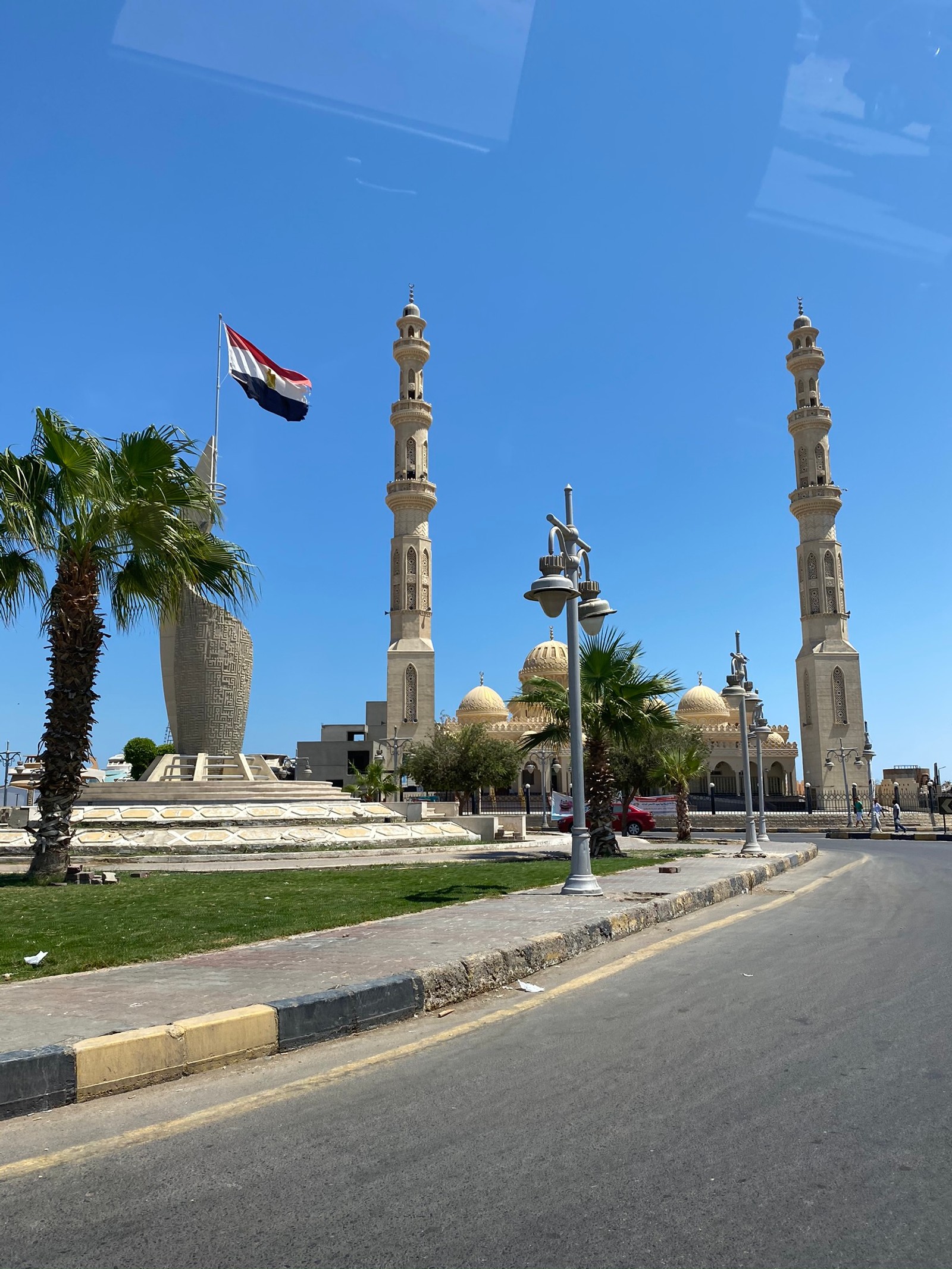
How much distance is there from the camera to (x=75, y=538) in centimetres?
1191

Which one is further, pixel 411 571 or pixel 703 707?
pixel 703 707

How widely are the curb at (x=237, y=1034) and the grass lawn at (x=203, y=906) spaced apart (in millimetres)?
1715

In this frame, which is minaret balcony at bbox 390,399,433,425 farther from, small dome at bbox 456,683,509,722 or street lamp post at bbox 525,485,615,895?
street lamp post at bbox 525,485,615,895

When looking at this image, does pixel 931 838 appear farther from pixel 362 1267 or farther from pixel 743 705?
pixel 362 1267

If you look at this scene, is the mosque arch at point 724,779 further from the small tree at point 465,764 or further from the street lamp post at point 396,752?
the street lamp post at point 396,752

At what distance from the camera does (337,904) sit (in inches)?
342

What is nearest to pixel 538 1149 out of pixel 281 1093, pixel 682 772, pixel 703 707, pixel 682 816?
pixel 281 1093

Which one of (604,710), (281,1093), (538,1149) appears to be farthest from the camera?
(604,710)

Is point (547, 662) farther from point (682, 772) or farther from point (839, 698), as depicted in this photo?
point (682, 772)

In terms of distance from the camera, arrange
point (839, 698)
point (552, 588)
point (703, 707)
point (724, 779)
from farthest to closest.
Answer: point (703, 707) → point (724, 779) → point (839, 698) → point (552, 588)

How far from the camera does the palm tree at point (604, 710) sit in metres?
16.5

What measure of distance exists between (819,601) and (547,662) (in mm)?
19733

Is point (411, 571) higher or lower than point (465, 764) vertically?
higher

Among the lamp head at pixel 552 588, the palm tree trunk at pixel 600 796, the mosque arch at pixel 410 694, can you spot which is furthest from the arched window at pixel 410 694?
the lamp head at pixel 552 588
